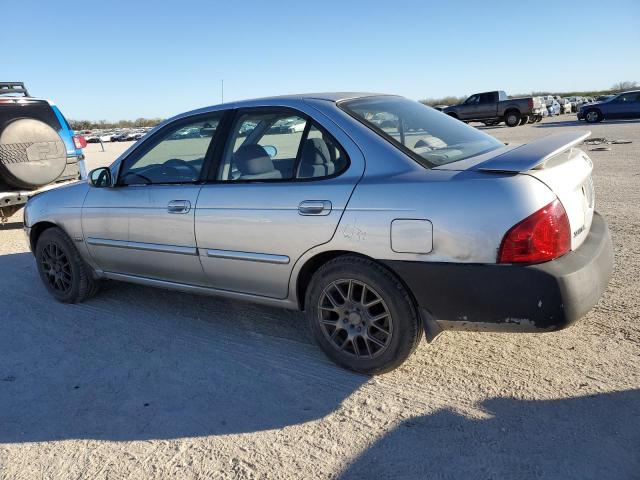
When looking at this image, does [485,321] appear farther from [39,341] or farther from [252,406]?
[39,341]

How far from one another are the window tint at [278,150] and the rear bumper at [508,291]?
31.3 inches

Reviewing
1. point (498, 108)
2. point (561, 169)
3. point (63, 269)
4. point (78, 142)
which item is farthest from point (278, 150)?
point (498, 108)

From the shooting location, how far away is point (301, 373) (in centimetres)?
338

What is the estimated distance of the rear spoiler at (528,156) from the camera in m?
2.80

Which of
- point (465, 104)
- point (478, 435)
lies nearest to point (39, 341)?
point (478, 435)

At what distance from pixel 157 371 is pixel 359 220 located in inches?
63.4

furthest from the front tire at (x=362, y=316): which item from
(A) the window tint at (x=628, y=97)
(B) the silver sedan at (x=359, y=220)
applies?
(A) the window tint at (x=628, y=97)

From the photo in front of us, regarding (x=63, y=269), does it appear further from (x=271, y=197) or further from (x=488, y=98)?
(x=488, y=98)

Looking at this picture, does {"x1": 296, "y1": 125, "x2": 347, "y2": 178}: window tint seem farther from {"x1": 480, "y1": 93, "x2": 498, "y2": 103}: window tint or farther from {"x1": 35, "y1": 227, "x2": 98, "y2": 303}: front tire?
{"x1": 480, "y1": 93, "x2": 498, "y2": 103}: window tint

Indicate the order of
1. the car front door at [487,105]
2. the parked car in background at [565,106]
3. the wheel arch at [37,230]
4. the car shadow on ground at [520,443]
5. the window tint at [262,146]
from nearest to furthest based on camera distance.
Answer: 1. the car shadow on ground at [520,443]
2. the window tint at [262,146]
3. the wheel arch at [37,230]
4. the car front door at [487,105]
5. the parked car in background at [565,106]

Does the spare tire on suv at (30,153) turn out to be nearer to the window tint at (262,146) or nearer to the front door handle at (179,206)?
the front door handle at (179,206)

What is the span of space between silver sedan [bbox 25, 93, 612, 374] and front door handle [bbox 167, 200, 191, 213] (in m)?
0.01

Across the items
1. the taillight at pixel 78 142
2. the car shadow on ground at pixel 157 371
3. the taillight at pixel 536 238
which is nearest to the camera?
the taillight at pixel 536 238

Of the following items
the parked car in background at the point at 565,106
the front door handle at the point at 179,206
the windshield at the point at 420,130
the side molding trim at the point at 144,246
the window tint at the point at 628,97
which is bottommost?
the side molding trim at the point at 144,246
